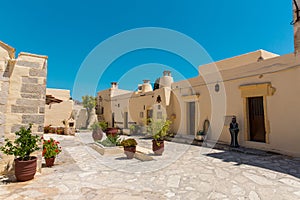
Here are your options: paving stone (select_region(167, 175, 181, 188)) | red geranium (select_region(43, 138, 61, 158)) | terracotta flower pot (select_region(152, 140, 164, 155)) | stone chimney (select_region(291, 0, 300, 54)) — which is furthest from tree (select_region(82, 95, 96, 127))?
stone chimney (select_region(291, 0, 300, 54))

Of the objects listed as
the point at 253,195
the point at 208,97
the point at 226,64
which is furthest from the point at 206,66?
the point at 253,195

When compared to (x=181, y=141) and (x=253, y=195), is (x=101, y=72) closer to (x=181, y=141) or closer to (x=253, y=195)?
(x=181, y=141)

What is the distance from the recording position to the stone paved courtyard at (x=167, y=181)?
3.11 metres

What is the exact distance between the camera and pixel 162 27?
9570mm

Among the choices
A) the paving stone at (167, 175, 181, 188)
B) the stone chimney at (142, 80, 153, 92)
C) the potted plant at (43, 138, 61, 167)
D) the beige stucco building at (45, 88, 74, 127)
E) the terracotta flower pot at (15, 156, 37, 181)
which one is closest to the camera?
the paving stone at (167, 175, 181, 188)

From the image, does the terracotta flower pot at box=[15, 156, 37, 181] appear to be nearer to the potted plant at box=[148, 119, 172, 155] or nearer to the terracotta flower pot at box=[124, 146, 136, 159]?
the terracotta flower pot at box=[124, 146, 136, 159]

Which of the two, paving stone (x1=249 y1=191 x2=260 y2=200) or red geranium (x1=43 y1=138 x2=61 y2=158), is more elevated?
red geranium (x1=43 y1=138 x2=61 y2=158)

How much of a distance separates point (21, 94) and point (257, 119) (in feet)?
27.1

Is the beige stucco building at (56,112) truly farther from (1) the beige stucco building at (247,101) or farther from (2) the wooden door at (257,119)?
→ (2) the wooden door at (257,119)

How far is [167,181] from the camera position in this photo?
3783mm

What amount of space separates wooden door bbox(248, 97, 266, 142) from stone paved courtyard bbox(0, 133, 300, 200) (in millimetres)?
1965

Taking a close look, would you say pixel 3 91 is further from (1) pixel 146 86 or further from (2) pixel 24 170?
(1) pixel 146 86

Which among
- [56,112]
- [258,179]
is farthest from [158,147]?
[56,112]

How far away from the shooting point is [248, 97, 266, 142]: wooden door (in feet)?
23.6
